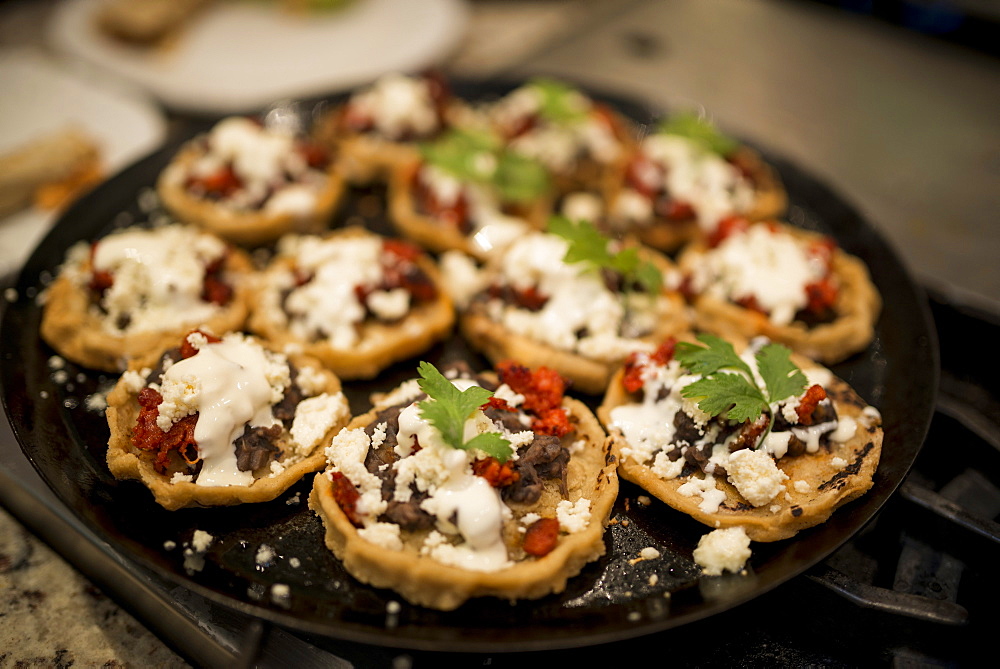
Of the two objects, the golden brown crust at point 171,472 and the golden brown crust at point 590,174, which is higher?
the golden brown crust at point 590,174

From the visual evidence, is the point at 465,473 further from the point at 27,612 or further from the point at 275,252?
the point at 275,252

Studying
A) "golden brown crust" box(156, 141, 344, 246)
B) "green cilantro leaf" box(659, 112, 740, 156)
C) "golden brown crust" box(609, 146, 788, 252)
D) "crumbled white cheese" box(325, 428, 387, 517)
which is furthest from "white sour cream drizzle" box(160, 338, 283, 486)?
"green cilantro leaf" box(659, 112, 740, 156)

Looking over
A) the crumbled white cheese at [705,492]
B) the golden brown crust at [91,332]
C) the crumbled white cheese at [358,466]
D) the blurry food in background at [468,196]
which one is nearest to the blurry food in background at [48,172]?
the golden brown crust at [91,332]

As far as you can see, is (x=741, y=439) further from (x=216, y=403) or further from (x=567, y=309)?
(x=216, y=403)

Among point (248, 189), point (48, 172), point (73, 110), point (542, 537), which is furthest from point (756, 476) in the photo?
point (73, 110)

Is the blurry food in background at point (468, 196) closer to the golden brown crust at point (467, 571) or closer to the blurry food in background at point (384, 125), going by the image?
the blurry food in background at point (384, 125)

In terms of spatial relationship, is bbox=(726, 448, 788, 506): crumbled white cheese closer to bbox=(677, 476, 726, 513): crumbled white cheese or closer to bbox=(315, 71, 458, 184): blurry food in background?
bbox=(677, 476, 726, 513): crumbled white cheese
